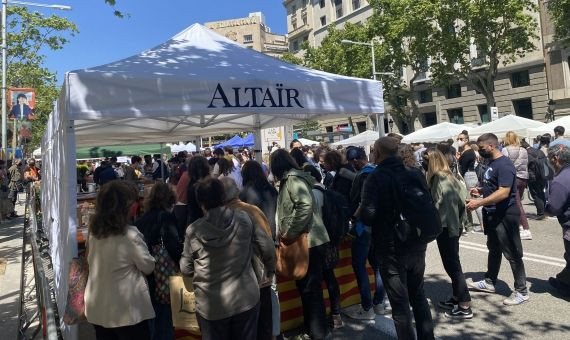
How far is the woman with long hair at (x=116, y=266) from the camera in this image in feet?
9.86

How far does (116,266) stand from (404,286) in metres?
2.12

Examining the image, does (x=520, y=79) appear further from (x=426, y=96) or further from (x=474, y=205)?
(x=474, y=205)

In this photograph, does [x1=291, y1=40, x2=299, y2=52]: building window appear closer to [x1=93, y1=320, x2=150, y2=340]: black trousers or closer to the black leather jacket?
the black leather jacket

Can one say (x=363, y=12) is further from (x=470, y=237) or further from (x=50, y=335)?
(x=50, y=335)

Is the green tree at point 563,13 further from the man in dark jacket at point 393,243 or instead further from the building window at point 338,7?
the building window at point 338,7

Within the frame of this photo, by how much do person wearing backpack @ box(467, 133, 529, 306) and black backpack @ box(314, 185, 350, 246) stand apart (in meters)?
1.46

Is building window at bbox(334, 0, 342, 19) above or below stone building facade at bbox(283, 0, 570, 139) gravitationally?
above

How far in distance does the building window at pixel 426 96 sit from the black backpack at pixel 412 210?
126ft

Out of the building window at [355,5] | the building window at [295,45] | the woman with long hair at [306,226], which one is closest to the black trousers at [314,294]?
the woman with long hair at [306,226]

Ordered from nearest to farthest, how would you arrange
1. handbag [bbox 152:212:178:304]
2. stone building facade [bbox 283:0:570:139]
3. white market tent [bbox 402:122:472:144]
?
handbag [bbox 152:212:178:304] → white market tent [bbox 402:122:472:144] → stone building facade [bbox 283:0:570:139]

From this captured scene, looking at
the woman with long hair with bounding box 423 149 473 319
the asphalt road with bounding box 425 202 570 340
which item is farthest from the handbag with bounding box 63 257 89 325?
the woman with long hair with bounding box 423 149 473 319

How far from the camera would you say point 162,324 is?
12.3ft

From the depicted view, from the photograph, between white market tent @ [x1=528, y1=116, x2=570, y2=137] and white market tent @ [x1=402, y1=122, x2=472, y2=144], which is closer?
white market tent @ [x1=528, y1=116, x2=570, y2=137]

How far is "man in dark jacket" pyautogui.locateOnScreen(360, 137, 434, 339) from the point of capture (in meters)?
3.45
